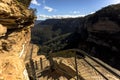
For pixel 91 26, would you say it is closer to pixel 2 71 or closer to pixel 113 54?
pixel 113 54

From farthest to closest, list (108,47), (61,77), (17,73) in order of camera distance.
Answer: (108,47) < (61,77) < (17,73)

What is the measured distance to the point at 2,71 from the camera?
4.66 m

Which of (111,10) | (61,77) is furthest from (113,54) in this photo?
(61,77)

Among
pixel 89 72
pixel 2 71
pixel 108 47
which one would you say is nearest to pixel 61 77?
pixel 89 72

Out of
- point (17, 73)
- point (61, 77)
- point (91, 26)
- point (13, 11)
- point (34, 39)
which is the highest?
point (13, 11)

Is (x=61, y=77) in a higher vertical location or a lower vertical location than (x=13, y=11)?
lower

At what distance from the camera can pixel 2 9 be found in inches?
193

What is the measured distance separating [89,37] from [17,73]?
5119 cm

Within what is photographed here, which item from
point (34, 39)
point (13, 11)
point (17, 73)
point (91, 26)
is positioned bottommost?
point (34, 39)

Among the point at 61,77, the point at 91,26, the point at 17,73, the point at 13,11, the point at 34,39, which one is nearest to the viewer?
the point at 17,73

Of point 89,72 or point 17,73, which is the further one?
point 89,72

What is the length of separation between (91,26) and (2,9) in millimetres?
51238

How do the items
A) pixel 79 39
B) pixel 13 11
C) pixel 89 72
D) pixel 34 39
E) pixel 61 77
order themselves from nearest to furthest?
pixel 13 11 < pixel 89 72 < pixel 61 77 < pixel 79 39 < pixel 34 39

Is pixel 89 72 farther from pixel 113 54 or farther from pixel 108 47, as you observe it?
pixel 108 47
